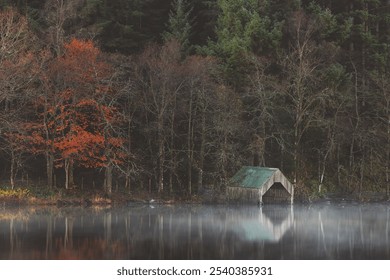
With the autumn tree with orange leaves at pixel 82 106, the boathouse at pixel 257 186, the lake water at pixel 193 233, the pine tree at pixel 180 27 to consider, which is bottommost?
the lake water at pixel 193 233

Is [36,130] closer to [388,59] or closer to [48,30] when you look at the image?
[48,30]

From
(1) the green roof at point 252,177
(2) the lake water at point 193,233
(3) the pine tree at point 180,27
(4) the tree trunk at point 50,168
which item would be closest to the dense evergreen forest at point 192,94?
(4) the tree trunk at point 50,168

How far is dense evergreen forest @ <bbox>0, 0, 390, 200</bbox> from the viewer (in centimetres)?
4806

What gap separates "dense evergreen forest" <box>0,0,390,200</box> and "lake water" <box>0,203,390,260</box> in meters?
8.47

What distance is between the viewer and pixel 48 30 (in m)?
53.1

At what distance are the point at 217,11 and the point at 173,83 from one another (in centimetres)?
1506

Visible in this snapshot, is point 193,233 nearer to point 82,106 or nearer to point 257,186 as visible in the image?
point 257,186

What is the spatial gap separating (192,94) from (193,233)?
2256cm

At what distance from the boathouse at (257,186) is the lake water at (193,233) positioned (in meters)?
2.73

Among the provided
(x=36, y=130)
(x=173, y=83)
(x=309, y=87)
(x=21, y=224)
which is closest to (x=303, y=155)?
(x=309, y=87)

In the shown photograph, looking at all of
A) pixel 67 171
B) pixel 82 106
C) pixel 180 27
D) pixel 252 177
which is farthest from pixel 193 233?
pixel 180 27

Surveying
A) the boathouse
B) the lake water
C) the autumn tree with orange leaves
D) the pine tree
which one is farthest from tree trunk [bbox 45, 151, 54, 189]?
the pine tree

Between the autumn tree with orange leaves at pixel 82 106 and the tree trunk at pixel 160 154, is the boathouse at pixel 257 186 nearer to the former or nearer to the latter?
the tree trunk at pixel 160 154

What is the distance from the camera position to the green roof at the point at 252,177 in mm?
46344
